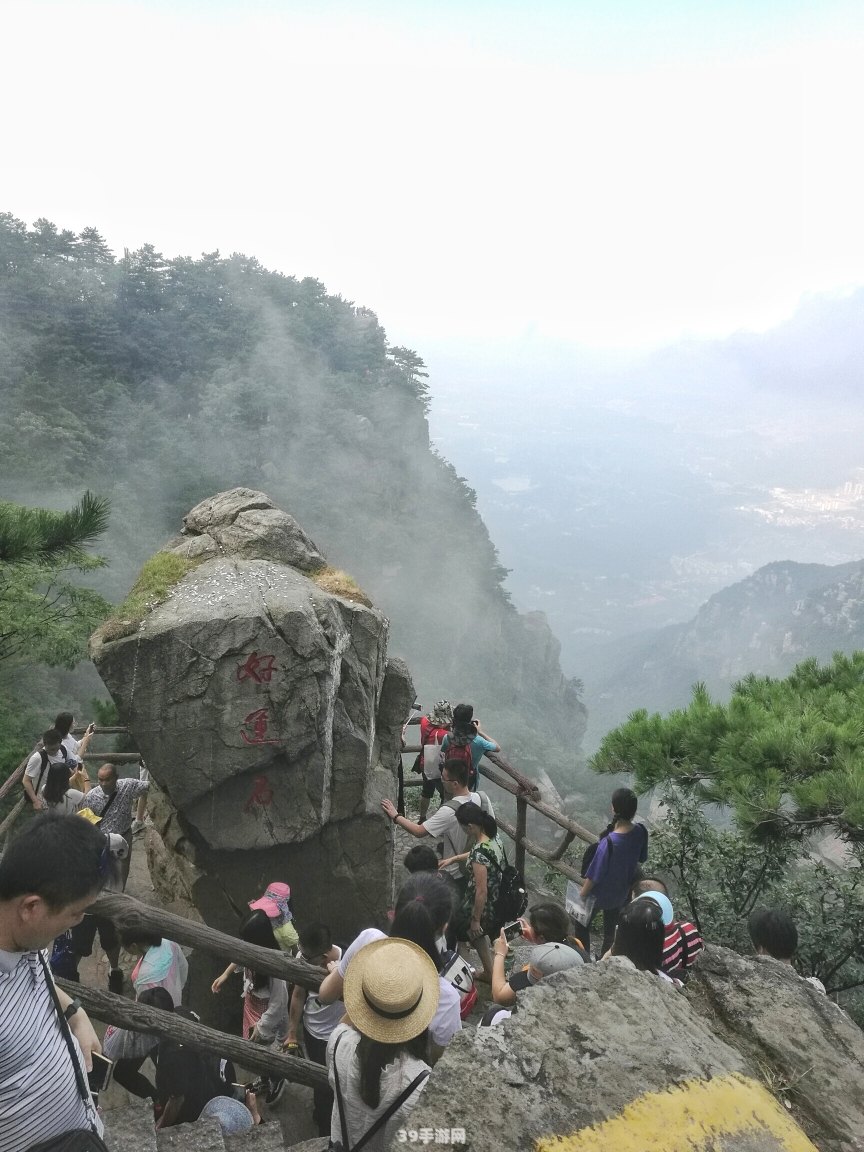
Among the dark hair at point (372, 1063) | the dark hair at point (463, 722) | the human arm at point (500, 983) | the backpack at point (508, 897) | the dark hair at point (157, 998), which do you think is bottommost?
the dark hair at point (157, 998)

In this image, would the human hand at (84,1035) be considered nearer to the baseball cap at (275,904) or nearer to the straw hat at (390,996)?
the straw hat at (390,996)

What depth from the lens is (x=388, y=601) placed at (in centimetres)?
4453

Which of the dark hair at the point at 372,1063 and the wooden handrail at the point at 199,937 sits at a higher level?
the dark hair at the point at 372,1063

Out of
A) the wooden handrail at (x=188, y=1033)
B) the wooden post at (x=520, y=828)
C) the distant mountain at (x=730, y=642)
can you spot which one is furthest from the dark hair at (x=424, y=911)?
the distant mountain at (x=730, y=642)

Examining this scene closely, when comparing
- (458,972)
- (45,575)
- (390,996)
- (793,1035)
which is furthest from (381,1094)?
(45,575)

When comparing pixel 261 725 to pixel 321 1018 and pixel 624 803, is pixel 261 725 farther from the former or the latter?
pixel 624 803

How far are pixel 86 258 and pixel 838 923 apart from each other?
43784 mm

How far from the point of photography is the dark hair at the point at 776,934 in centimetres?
355

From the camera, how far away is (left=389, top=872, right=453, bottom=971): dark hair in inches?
111

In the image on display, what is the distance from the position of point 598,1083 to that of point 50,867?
161 centimetres

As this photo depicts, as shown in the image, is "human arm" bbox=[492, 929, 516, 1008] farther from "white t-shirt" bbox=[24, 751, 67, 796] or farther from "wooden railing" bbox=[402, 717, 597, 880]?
"white t-shirt" bbox=[24, 751, 67, 796]

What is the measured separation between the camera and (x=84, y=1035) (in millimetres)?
2369

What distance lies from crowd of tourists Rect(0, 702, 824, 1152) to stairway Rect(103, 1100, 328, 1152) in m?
0.19

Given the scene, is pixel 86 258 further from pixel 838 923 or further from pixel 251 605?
pixel 838 923
